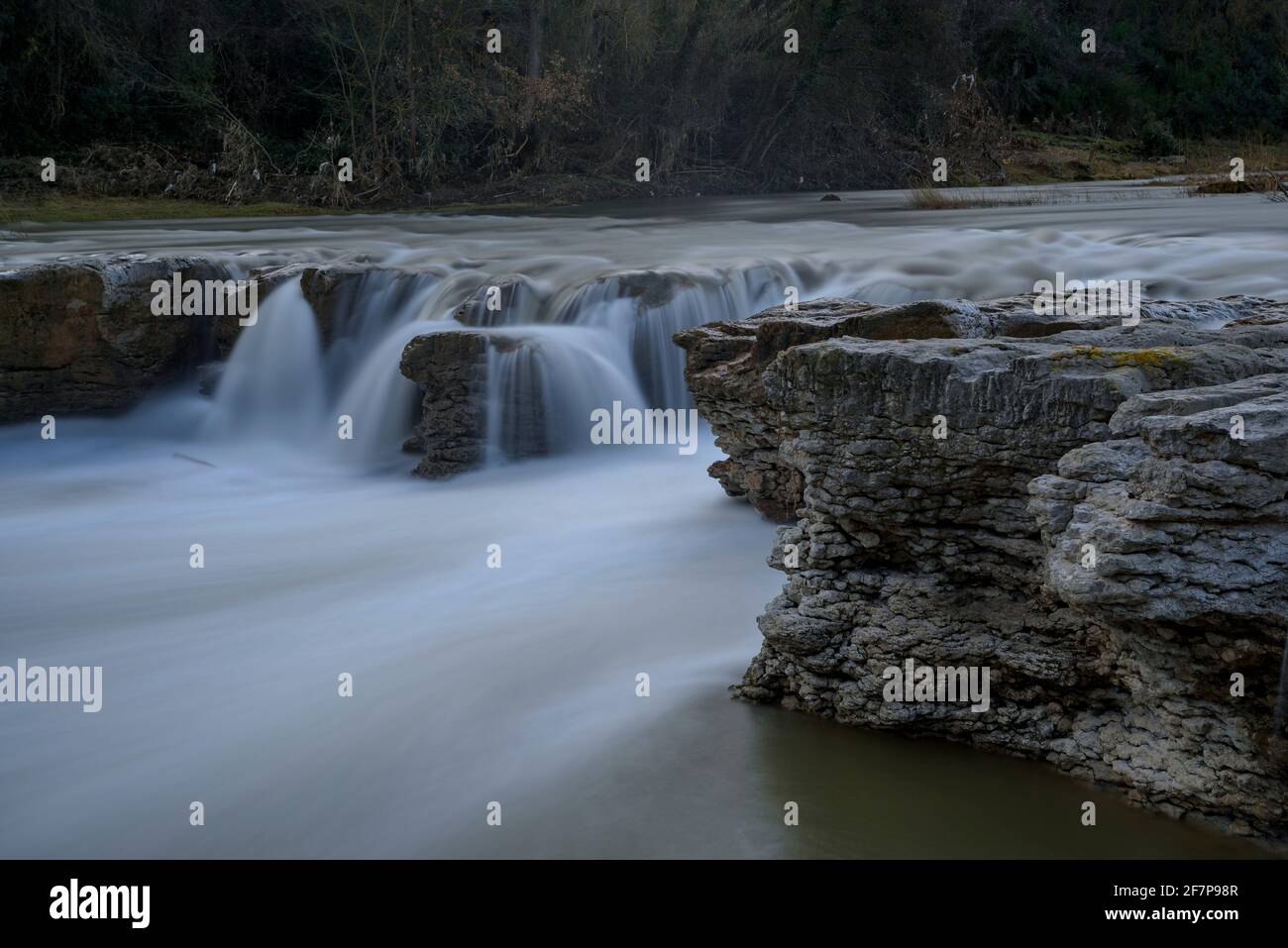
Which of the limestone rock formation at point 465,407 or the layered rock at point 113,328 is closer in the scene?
the limestone rock formation at point 465,407

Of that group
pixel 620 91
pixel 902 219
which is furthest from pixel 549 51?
pixel 902 219

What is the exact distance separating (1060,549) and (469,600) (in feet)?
11.1

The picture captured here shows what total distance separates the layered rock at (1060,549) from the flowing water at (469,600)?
→ 174 mm

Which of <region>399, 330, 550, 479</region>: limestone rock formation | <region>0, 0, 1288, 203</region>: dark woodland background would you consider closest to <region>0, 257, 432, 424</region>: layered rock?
<region>399, 330, 550, 479</region>: limestone rock formation

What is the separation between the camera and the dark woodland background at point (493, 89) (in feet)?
71.0

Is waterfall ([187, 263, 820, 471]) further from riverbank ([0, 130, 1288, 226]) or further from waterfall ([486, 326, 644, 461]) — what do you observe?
riverbank ([0, 130, 1288, 226])

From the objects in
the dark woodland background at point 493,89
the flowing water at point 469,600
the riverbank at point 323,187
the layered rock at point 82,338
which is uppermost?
the dark woodland background at point 493,89

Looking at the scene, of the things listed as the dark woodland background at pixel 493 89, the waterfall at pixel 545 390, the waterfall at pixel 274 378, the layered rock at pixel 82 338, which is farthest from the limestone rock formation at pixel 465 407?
the dark woodland background at pixel 493 89

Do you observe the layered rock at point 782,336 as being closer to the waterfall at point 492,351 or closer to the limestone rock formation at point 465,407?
the limestone rock formation at point 465,407

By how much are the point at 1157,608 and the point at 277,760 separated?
2984mm

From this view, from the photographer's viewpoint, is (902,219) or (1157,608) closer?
(1157,608)
